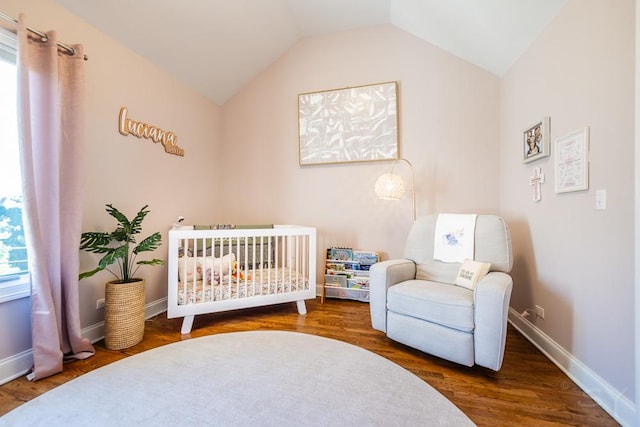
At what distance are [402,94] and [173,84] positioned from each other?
2.43 metres

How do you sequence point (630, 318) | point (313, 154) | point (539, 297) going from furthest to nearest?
point (313, 154)
point (539, 297)
point (630, 318)

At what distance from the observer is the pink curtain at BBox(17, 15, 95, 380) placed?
1451 mm

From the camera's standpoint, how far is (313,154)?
3084 millimetres

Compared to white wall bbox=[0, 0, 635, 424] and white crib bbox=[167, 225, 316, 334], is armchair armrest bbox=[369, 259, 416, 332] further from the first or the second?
white wall bbox=[0, 0, 635, 424]

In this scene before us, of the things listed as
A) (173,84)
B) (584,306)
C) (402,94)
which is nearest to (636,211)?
(584,306)

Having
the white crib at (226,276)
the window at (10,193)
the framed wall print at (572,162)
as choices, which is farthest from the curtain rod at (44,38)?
the framed wall print at (572,162)

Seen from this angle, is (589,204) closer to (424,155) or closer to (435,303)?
(435,303)

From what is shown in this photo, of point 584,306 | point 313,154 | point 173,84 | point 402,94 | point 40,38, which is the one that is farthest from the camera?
point 313,154

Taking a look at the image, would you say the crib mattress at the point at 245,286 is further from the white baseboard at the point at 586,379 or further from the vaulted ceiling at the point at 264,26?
the vaulted ceiling at the point at 264,26

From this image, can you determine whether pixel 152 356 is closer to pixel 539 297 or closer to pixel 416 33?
pixel 539 297

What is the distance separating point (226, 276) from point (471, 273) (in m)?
1.98

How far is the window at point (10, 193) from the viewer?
1557mm

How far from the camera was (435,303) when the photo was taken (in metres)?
1.64

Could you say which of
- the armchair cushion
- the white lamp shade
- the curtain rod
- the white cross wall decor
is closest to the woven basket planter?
the curtain rod
